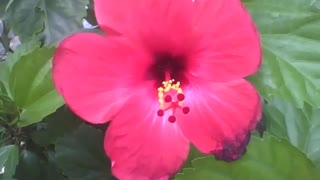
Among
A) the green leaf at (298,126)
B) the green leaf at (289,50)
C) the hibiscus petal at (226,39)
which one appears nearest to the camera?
the hibiscus petal at (226,39)


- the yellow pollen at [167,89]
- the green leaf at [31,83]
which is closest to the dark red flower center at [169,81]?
the yellow pollen at [167,89]

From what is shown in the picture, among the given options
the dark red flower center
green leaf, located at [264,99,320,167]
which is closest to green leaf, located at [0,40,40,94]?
the dark red flower center

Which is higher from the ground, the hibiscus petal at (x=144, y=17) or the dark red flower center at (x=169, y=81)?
the hibiscus petal at (x=144, y=17)

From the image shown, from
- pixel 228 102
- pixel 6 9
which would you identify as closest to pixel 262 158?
pixel 228 102

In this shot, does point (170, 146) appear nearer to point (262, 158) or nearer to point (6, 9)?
point (262, 158)

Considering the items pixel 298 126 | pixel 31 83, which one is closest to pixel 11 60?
pixel 31 83

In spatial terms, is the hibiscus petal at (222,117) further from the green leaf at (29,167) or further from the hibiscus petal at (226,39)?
the green leaf at (29,167)

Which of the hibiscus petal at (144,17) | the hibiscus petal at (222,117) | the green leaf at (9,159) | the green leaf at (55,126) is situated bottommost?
the green leaf at (9,159)
